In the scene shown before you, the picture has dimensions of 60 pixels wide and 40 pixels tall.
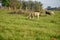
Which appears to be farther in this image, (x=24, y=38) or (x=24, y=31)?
(x=24, y=31)

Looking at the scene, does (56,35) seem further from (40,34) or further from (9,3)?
(9,3)

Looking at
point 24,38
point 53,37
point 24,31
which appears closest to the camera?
point 24,38

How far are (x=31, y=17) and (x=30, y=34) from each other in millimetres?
10200

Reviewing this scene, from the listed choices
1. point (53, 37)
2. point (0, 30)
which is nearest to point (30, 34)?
point (53, 37)

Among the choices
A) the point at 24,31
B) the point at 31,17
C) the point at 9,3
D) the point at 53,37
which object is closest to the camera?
the point at 53,37

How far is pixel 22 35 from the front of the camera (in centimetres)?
1273

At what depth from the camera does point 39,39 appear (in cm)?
1205

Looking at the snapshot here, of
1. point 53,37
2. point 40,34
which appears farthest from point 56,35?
point 40,34

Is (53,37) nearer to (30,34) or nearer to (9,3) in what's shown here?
(30,34)

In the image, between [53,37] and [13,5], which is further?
[13,5]

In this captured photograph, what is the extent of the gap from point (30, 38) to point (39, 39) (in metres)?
0.66

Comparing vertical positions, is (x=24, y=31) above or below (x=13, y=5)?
above

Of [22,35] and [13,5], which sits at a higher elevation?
[22,35]

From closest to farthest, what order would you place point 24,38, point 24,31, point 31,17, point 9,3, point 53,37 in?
point 24,38
point 53,37
point 24,31
point 31,17
point 9,3
